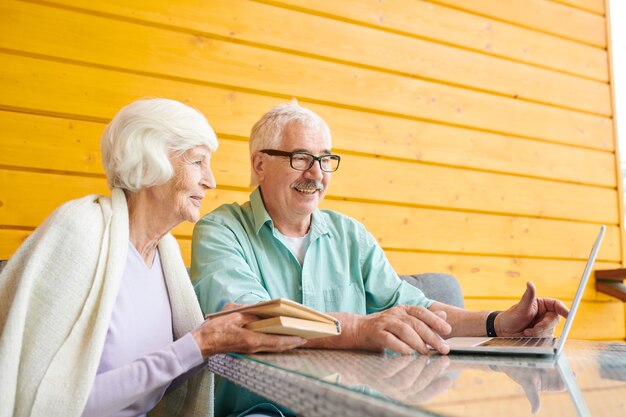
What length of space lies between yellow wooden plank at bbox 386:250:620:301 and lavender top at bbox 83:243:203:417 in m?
1.48

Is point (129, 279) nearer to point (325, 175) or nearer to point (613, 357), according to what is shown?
point (325, 175)

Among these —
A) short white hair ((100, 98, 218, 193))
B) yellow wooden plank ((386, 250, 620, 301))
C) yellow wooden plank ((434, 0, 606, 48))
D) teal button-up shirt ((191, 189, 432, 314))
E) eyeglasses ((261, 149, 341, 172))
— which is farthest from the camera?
yellow wooden plank ((434, 0, 606, 48))

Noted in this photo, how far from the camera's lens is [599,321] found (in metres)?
3.42

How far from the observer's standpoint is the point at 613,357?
126 centimetres

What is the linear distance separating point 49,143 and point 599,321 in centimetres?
297

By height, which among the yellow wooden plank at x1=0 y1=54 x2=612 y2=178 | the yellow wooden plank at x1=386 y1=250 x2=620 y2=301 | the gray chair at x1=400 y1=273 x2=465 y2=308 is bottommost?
the yellow wooden plank at x1=386 y1=250 x2=620 y2=301

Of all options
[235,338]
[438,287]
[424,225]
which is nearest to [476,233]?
[424,225]

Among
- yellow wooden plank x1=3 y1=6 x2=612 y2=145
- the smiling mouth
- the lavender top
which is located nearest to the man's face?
the smiling mouth

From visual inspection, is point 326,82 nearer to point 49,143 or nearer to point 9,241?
point 49,143

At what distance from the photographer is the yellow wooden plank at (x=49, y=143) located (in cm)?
204

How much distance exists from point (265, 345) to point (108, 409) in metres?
0.34

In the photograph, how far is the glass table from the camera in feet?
2.23

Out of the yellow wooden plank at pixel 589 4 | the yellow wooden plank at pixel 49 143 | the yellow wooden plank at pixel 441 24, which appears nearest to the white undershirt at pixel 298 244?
the yellow wooden plank at pixel 49 143

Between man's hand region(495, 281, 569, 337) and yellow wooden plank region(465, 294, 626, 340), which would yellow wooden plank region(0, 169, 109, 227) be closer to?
man's hand region(495, 281, 569, 337)
